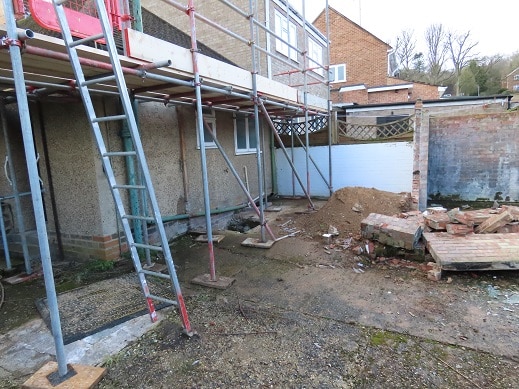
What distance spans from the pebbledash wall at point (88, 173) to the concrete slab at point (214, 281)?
63.2 inches

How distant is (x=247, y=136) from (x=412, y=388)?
741 cm

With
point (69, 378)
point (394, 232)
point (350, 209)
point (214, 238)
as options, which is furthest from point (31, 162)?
point (350, 209)

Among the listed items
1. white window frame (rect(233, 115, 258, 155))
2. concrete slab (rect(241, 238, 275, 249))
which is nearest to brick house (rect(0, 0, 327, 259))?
concrete slab (rect(241, 238, 275, 249))

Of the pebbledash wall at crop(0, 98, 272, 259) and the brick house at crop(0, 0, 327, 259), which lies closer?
the brick house at crop(0, 0, 327, 259)

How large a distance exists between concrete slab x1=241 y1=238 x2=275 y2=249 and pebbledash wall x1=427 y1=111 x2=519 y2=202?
18.8ft

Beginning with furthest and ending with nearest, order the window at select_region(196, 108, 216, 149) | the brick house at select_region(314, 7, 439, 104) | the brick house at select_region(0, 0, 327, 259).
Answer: the brick house at select_region(314, 7, 439, 104) → the window at select_region(196, 108, 216, 149) → the brick house at select_region(0, 0, 327, 259)

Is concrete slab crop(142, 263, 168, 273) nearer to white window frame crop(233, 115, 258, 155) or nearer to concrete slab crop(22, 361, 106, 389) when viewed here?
concrete slab crop(22, 361, 106, 389)

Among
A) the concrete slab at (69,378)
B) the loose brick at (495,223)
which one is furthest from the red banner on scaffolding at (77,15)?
the loose brick at (495,223)

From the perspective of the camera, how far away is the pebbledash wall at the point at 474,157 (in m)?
7.85

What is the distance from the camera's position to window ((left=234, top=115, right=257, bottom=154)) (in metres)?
8.28

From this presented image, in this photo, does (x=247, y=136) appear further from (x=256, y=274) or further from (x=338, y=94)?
(x=338, y=94)

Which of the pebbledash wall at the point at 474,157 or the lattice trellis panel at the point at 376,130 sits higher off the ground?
the lattice trellis panel at the point at 376,130

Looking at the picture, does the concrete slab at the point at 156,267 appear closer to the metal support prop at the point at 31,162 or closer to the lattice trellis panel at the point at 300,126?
the metal support prop at the point at 31,162

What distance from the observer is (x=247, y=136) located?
8836 millimetres
